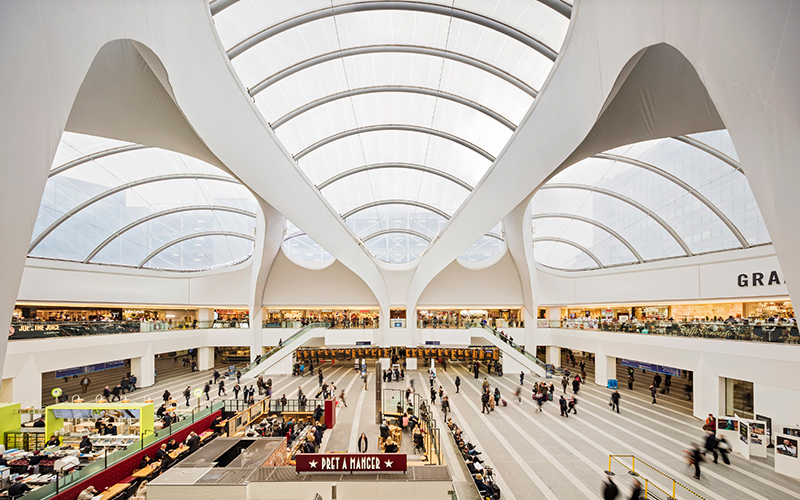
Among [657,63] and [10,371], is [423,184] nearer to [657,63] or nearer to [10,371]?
[657,63]

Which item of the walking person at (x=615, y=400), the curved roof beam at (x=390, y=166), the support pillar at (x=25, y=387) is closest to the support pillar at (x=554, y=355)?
the walking person at (x=615, y=400)

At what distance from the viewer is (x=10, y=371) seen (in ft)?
54.5

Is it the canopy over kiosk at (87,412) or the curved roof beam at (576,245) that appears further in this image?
the curved roof beam at (576,245)

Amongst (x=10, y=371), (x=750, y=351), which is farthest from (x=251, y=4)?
(x=750, y=351)

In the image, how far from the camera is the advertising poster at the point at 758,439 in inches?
499

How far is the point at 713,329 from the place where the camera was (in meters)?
16.6

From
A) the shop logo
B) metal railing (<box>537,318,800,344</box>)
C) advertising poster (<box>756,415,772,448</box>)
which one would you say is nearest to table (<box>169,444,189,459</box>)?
metal railing (<box>537,318,800,344</box>)

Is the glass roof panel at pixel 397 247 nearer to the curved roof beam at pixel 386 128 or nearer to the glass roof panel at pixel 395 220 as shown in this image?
the glass roof panel at pixel 395 220

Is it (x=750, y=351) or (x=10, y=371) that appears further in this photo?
(x=10, y=371)

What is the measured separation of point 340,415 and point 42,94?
675 inches

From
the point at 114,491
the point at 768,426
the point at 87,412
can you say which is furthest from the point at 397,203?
the point at 114,491

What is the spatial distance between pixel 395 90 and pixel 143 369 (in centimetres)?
2189

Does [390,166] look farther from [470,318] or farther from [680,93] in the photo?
[470,318]

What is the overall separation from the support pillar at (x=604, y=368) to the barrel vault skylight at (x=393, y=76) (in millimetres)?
13017
